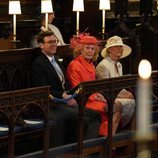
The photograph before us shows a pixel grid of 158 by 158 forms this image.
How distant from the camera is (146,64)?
1.32 metres

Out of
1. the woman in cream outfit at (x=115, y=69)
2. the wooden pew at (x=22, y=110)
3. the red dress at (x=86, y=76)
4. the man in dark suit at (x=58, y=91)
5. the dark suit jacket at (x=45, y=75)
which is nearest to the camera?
the wooden pew at (x=22, y=110)

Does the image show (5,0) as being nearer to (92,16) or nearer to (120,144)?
(92,16)

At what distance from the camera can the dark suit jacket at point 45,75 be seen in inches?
218

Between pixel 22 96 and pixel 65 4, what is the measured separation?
7.79 m

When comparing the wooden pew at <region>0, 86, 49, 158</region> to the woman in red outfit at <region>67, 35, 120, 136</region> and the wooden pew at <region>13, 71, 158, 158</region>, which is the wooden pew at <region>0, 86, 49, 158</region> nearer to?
the wooden pew at <region>13, 71, 158, 158</region>

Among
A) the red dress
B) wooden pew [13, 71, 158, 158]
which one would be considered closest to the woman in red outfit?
the red dress

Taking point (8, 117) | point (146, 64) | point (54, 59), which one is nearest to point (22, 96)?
point (8, 117)

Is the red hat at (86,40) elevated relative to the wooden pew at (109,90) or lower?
elevated

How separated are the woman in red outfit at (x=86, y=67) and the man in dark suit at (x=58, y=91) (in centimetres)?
10

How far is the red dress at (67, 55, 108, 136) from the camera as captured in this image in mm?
5695

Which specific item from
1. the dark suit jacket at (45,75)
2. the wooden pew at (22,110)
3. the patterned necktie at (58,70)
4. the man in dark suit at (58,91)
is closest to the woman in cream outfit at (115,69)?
the man in dark suit at (58,91)

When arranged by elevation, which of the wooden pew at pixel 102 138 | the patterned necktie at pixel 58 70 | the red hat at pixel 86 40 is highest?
the red hat at pixel 86 40

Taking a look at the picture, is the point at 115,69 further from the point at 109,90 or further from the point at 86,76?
the point at 109,90

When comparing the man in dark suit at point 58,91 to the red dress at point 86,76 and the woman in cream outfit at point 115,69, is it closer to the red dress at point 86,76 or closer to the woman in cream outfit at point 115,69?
the red dress at point 86,76
